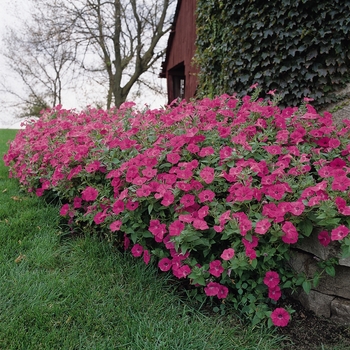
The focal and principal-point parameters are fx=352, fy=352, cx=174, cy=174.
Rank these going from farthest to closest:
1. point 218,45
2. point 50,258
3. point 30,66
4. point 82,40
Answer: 1. point 30,66
2. point 82,40
3. point 218,45
4. point 50,258

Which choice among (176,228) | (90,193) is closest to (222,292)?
(176,228)

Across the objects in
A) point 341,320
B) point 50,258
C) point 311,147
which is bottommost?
point 341,320

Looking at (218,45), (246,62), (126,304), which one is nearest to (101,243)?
(126,304)

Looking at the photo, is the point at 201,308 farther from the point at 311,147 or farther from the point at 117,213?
the point at 311,147

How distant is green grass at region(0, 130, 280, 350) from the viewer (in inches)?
71.3

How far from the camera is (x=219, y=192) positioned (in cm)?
221

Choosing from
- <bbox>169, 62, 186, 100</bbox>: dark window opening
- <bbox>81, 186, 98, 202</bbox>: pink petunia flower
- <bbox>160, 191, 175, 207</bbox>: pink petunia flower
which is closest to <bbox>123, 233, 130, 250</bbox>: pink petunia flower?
<bbox>81, 186, 98, 202</bbox>: pink petunia flower

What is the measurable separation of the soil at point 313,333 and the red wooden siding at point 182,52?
244 inches

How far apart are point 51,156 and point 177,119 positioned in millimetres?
1347

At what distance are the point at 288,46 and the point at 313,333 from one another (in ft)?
9.78

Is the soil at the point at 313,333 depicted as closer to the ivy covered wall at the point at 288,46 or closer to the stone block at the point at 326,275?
the stone block at the point at 326,275

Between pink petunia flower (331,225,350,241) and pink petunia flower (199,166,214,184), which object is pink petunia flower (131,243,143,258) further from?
pink petunia flower (331,225,350,241)

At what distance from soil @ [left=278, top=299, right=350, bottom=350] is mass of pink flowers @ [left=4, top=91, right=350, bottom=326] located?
0.54 ft

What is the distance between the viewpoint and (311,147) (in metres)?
2.59
